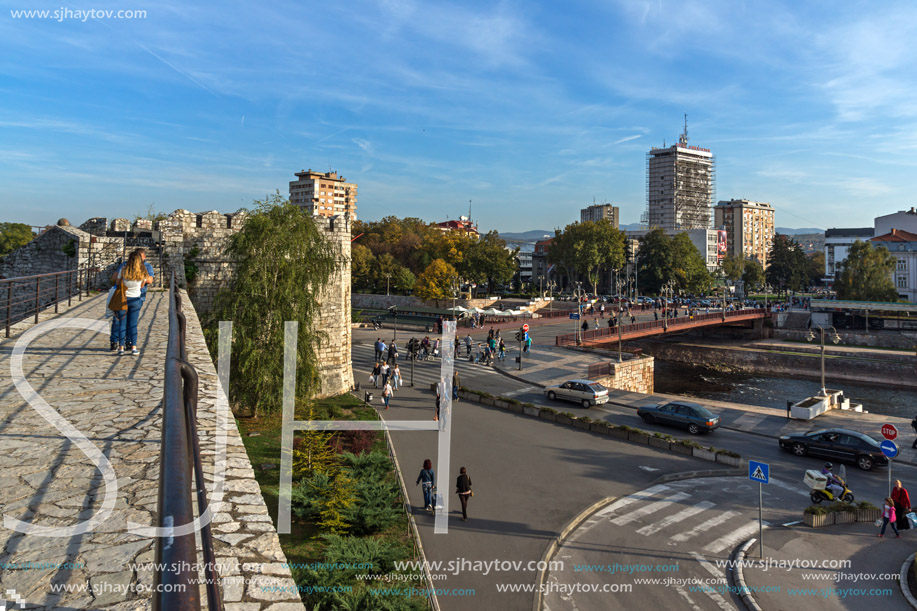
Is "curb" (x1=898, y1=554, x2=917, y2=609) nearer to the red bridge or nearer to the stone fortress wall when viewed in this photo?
the stone fortress wall

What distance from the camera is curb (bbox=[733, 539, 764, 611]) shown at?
908 cm

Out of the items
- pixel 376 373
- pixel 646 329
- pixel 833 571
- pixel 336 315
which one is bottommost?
pixel 833 571

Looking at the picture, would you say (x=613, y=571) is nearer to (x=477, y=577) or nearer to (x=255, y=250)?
(x=477, y=577)

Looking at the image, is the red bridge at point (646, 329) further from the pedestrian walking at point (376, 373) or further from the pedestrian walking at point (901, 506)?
the pedestrian walking at point (901, 506)

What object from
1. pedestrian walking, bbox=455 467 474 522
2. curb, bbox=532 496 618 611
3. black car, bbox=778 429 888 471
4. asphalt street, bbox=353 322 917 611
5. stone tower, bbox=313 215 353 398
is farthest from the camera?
stone tower, bbox=313 215 353 398

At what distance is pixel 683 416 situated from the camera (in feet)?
67.9

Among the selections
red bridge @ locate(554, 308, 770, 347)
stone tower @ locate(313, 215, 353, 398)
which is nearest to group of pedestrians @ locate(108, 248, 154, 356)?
stone tower @ locate(313, 215, 353, 398)

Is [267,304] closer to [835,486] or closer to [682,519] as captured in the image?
[682,519]

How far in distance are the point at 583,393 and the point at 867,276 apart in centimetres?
6358

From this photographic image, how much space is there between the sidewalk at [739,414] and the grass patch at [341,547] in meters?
14.0

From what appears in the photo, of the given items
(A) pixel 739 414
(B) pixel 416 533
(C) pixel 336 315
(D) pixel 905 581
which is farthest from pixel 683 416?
(C) pixel 336 315

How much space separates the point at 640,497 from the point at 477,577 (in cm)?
578

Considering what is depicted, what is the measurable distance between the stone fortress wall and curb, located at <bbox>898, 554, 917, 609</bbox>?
57.2 feet

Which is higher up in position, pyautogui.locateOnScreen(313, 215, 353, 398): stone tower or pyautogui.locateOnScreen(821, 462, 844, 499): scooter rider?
pyautogui.locateOnScreen(313, 215, 353, 398): stone tower
